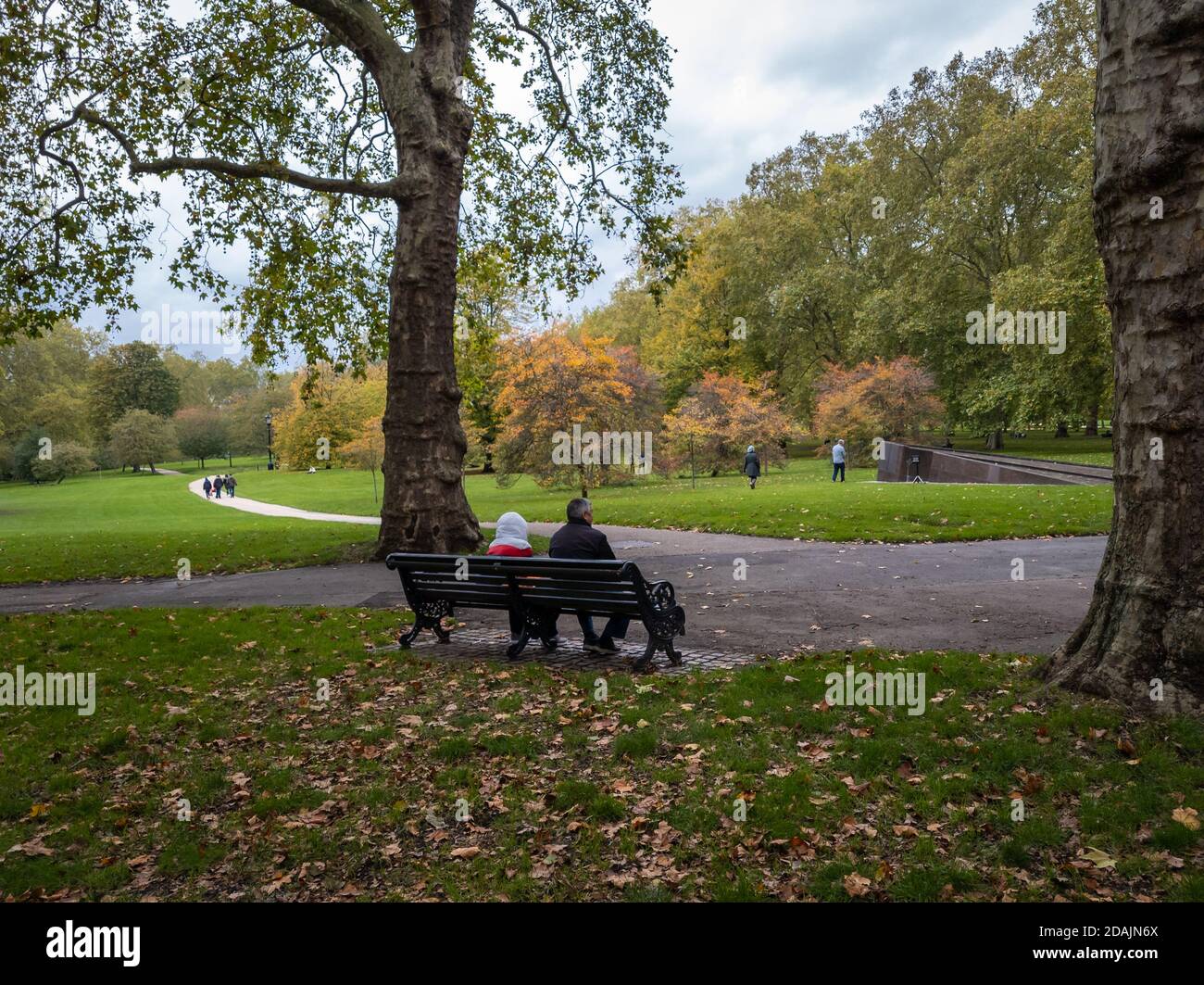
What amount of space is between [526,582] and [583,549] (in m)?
0.57

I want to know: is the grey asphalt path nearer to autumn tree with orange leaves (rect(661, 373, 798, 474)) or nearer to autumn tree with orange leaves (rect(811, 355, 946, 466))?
autumn tree with orange leaves (rect(661, 373, 798, 474))

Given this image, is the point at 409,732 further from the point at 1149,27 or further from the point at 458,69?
the point at 458,69

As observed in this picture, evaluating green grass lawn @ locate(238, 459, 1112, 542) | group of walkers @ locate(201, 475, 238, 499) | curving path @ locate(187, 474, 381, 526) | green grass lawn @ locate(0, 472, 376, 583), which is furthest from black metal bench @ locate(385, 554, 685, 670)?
group of walkers @ locate(201, 475, 238, 499)

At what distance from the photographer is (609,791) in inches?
182

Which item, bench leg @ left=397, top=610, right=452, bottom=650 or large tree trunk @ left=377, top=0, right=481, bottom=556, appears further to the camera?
large tree trunk @ left=377, top=0, right=481, bottom=556

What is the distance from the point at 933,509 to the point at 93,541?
19.0m

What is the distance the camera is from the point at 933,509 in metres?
16.0

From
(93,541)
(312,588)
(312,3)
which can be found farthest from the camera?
(93,541)

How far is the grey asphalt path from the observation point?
24.7 feet

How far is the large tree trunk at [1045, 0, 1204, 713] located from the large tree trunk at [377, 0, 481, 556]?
929cm

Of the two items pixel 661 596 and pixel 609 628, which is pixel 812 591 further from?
pixel 661 596

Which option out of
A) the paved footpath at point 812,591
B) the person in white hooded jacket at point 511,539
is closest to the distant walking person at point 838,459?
the paved footpath at point 812,591

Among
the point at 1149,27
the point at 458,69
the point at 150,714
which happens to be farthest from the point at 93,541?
the point at 1149,27

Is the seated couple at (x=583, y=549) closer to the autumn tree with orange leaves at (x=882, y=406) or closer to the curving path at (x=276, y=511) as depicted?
the curving path at (x=276, y=511)
